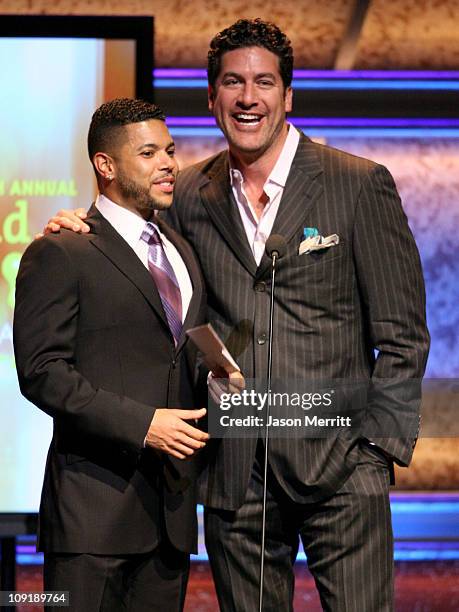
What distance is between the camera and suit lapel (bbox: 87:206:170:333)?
2.39m

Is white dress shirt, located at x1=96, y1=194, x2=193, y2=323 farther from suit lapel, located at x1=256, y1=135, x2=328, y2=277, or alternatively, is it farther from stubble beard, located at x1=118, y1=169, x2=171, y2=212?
suit lapel, located at x1=256, y1=135, x2=328, y2=277

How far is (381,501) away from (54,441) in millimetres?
742

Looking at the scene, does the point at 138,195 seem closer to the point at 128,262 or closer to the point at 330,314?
the point at 128,262

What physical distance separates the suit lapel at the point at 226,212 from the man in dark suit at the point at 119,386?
11 centimetres

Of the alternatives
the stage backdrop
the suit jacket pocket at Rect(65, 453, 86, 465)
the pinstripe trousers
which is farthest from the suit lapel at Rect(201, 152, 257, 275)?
the stage backdrop

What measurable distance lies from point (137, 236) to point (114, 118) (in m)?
0.28

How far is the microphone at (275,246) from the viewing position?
7.43 feet

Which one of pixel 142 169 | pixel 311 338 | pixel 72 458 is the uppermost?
pixel 142 169

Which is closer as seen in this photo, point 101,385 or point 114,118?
point 101,385

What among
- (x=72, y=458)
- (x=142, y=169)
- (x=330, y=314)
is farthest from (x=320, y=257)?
(x=72, y=458)

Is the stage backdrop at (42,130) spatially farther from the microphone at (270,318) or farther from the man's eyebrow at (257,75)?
the microphone at (270,318)

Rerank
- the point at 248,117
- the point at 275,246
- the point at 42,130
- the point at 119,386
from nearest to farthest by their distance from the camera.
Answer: the point at 275,246 → the point at 119,386 → the point at 248,117 → the point at 42,130

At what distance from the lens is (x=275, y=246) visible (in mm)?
2264

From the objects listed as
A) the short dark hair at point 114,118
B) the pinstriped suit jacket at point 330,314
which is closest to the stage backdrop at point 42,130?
the short dark hair at point 114,118
